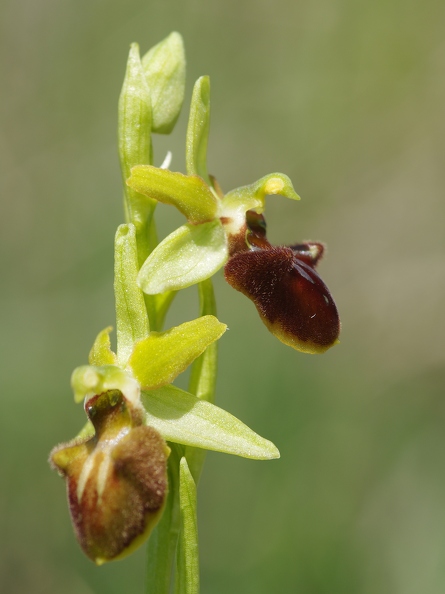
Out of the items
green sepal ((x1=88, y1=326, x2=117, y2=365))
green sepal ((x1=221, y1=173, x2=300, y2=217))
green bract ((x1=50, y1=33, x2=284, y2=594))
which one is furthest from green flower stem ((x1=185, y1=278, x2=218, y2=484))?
green sepal ((x1=88, y1=326, x2=117, y2=365))

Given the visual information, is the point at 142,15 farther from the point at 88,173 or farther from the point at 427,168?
the point at 427,168

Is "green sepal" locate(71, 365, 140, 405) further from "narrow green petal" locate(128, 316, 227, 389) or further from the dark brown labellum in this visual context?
the dark brown labellum

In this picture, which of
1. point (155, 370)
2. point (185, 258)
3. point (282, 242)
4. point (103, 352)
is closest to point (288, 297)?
point (185, 258)

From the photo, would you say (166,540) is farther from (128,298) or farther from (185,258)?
(185,258)

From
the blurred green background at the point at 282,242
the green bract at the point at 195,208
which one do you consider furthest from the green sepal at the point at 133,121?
the blurred green background at the point at 282,242

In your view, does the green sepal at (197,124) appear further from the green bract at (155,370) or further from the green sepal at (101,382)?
the green sepal at (101,382)

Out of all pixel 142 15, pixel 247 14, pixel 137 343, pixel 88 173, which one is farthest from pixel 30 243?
pixel 137 343
